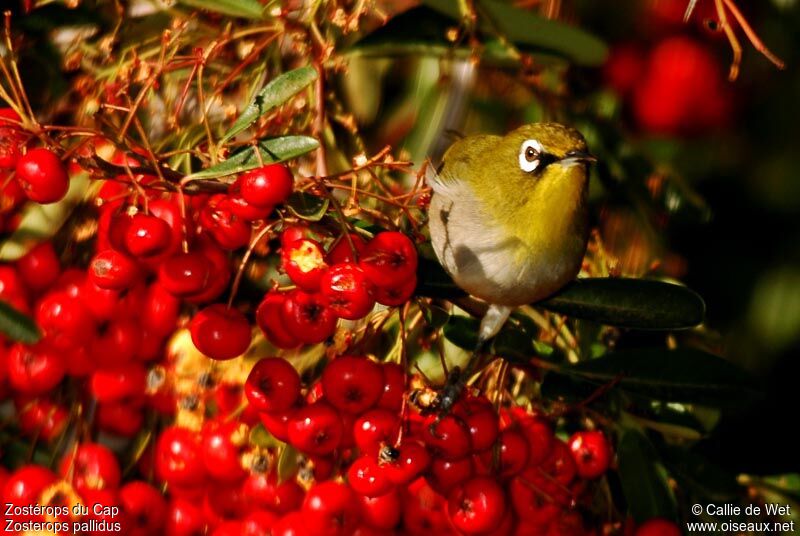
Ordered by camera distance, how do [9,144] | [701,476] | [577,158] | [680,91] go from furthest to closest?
[680,91] < [701,476] < [577,158] < [9,144]

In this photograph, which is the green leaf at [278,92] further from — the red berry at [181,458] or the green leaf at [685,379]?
the green leaf at [685,379]

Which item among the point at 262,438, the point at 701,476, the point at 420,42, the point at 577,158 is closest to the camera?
the point at 577,158

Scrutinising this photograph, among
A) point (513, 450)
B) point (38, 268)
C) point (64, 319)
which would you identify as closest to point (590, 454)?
point (513, 450)

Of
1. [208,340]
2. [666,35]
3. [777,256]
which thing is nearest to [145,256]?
[208,340]

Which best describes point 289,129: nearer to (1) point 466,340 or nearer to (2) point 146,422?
(1) point 466,340

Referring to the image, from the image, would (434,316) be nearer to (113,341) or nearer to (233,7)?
(113,341)
